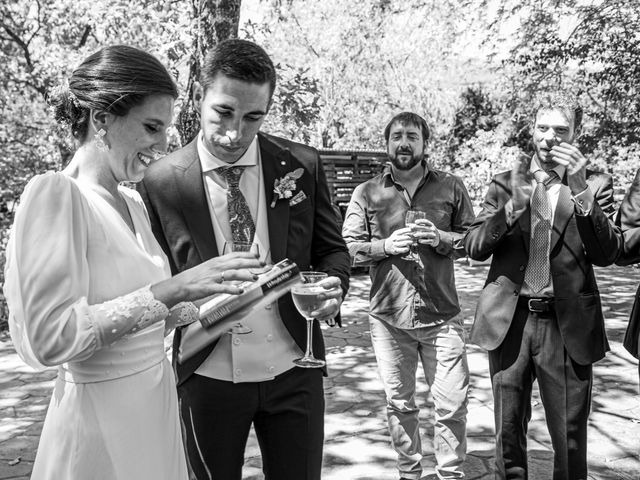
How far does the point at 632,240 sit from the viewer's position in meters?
3.38

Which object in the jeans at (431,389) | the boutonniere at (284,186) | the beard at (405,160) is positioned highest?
the beard at (405,160)

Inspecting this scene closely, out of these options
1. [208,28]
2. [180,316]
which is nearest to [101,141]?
[180,316]

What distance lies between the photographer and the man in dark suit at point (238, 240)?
2512 millimetres

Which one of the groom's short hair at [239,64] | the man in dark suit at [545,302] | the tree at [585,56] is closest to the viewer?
the groom's short hair at [239,64]

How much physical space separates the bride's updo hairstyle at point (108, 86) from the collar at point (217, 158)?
2.01 ft

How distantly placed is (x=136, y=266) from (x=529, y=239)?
237cm

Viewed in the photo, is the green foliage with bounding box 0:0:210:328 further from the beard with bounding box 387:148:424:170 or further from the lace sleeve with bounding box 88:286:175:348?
the lace sleeve with bounding box 88:286:175:348

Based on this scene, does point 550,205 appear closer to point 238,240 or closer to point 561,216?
point 561,216

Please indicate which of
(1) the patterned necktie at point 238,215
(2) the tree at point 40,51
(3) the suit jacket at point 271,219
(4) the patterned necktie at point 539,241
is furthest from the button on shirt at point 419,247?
(2) the tree at point 40,51

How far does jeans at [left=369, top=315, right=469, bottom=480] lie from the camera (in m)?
3.94

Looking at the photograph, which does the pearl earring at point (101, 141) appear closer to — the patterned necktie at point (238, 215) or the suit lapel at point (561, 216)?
the patterned necktie at point (238, 215)

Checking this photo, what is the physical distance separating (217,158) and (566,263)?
2.00 metres

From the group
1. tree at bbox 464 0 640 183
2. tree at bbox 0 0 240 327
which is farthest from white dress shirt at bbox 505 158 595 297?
tree at bbox 464 0 640 183

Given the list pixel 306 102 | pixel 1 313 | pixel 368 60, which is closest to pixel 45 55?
pixel 1 313
